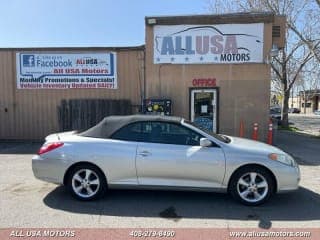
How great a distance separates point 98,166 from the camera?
18.4ft

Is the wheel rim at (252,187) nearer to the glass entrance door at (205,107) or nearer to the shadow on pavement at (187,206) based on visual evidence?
the shadow on pavement at (187,206)

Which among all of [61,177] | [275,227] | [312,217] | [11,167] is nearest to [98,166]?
[61,177]

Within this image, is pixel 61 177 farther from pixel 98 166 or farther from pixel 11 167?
pixel 11 167

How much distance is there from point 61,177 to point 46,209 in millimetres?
613

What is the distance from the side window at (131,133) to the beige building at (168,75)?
643cm

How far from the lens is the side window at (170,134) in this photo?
5.65 meters

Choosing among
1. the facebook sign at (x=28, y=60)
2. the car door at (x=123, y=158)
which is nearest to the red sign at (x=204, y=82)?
the facebook sign at (x=28, y=60)

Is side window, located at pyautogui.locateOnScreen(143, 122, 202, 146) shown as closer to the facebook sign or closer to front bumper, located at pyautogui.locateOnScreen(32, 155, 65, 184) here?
front bumper, located at pyautogui.locateOnScreen(32, 155, 65, 184)

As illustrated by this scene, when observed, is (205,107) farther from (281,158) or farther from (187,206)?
(187,206)

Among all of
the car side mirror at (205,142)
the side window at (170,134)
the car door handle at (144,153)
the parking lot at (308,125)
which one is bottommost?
the parking lot at (308,125)

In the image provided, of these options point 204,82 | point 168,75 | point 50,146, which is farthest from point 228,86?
point 50,146

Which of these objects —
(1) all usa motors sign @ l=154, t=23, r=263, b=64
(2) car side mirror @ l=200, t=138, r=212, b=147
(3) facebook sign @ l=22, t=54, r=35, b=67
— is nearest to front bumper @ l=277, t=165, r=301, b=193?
(2) car side mirror @ l=200, t=138, r=212, b=147

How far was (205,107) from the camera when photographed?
41.1ft

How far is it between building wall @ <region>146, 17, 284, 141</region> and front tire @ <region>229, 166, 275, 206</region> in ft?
22.8
